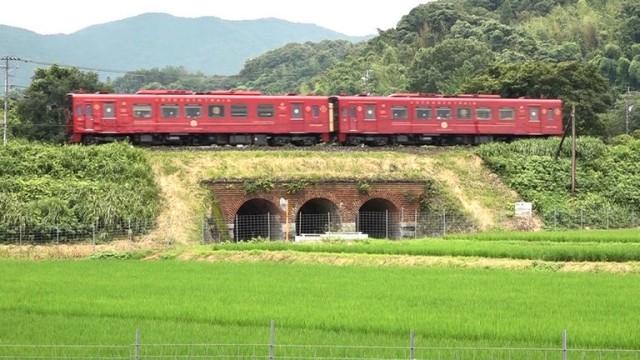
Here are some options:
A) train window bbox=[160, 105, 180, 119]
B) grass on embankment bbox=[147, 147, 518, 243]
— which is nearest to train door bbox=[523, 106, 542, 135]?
grass on embankment bbox=[147, 147, 518, 243]

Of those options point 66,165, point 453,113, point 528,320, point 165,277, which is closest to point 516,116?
point 453,113

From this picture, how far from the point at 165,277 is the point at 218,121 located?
19.6m

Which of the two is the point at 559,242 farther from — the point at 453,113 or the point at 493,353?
the point at 493,353

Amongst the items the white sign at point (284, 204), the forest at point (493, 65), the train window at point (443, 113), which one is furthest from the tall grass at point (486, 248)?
the forest at point (493, 65)

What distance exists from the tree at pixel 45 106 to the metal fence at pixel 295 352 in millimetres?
47604

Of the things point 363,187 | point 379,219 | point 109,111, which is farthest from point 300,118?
point 109,111

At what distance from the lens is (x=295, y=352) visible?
14.8 metres

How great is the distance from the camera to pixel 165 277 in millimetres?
25016

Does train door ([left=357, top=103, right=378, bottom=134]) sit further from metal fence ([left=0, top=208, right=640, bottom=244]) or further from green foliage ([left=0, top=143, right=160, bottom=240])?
green foliage ([left=0, top=143, right=160, bottom=240])

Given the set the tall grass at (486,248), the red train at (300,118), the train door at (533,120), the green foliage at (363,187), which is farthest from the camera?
the train door at (533,120)

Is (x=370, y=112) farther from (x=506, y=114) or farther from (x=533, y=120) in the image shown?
(x=533, y=120)

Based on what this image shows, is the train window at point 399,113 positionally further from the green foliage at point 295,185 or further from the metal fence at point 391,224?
the green foliage at point 295,185

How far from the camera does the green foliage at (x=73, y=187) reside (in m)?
34.6

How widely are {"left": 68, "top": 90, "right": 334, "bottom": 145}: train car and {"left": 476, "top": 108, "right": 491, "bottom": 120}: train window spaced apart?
731 cm
